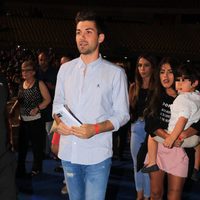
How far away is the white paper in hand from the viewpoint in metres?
2.45

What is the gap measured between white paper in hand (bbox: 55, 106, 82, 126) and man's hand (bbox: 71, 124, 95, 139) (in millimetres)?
33

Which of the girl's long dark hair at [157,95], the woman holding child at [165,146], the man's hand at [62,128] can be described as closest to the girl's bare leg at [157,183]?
the woman holding child at [165,146]

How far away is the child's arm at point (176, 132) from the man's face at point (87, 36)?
0.90 metres

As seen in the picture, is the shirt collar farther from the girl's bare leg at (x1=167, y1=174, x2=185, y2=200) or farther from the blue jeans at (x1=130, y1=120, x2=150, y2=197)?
the blue jeans at (x1=130, y1=120, x2=150, y2=197)

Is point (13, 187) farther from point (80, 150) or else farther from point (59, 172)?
point (59, 172)

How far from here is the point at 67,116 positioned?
2.48 metres

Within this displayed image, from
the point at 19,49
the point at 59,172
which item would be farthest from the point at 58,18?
the point at 59,172

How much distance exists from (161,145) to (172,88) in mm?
500

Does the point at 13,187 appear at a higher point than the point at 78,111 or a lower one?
lower

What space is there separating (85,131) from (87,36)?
57 cm

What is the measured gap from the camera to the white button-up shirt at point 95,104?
2543 mm

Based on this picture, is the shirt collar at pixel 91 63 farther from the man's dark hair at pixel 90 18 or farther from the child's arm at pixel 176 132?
the child's arm at pixel 176 132

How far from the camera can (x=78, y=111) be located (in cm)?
256

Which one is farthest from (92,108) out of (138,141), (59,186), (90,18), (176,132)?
(59,186)
